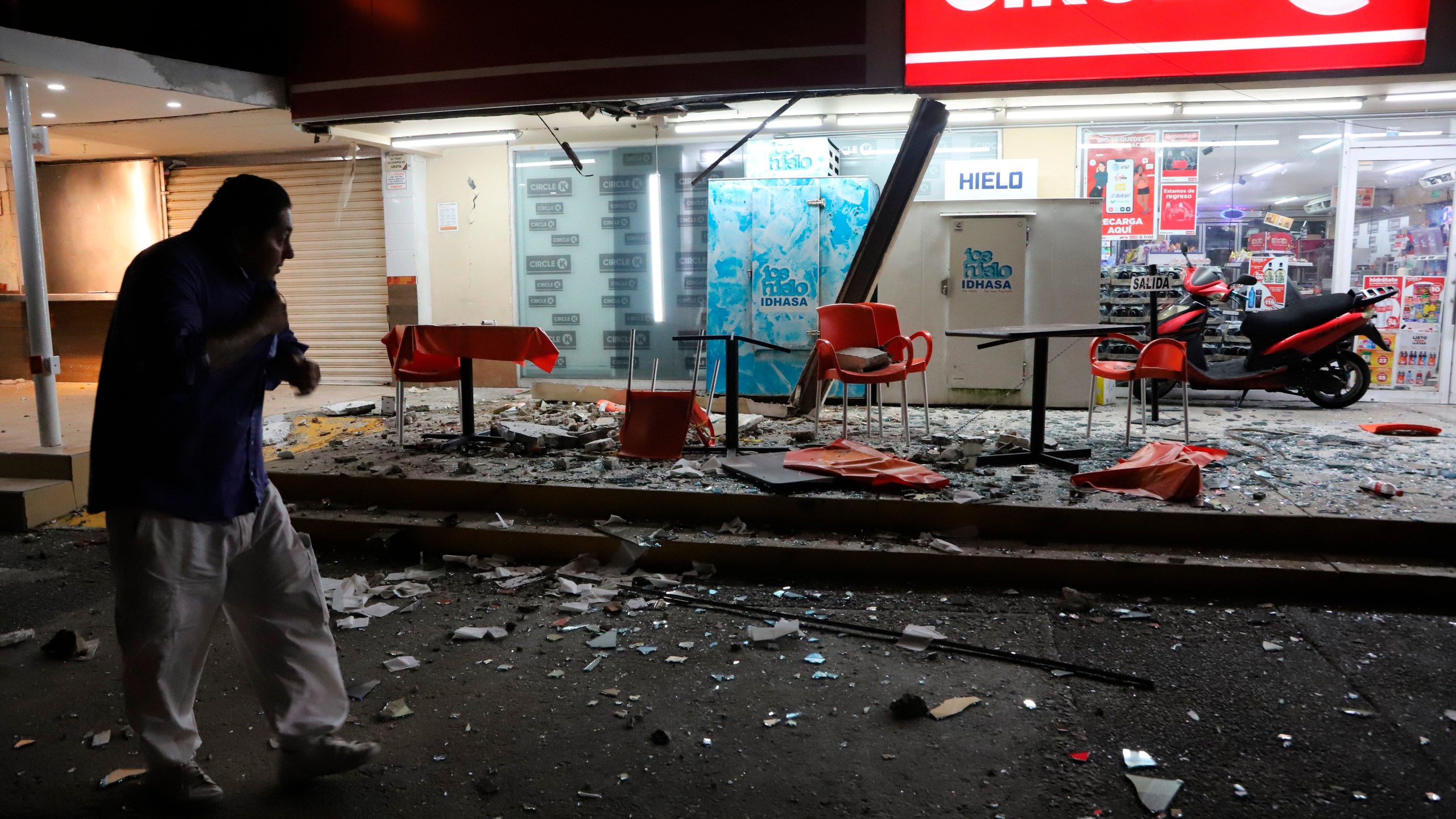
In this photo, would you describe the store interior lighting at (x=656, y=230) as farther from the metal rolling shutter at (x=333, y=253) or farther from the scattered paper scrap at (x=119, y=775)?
the scattered paper scrap at (x=119, y=775)

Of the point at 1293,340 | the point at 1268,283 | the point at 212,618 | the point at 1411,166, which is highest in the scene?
the point at 1411,166

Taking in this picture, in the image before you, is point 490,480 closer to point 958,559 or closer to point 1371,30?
point 958,559

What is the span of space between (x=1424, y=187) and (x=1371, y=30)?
362 cm

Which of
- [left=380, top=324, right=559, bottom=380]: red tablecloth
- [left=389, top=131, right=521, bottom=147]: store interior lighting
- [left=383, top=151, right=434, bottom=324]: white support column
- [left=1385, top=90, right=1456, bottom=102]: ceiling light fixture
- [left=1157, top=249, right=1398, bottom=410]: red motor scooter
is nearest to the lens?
[left=380, top=324, right=559, bottom=380]: red tablecloth

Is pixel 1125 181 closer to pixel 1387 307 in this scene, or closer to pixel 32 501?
pixel 1387 307

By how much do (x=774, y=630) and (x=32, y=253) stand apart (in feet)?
18.4

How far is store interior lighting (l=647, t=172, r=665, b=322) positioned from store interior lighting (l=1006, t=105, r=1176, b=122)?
12.3 feet

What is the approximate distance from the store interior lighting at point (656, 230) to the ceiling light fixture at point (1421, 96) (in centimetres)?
692

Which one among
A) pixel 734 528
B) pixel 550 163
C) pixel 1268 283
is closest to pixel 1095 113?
pixel 1268 283

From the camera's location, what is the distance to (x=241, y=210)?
2.28 meters

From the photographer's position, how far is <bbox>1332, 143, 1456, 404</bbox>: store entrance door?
828 centimetres

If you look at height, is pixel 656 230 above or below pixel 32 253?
above

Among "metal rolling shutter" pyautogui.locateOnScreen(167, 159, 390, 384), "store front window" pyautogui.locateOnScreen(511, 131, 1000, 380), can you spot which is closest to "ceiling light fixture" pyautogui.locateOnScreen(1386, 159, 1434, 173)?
"store front window" pyautogui.locateOnScreen(511, 131, 1000, 380)

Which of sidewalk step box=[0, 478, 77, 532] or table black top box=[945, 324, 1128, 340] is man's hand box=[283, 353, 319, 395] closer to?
table black top box=[945, 324, 1128, 340]
